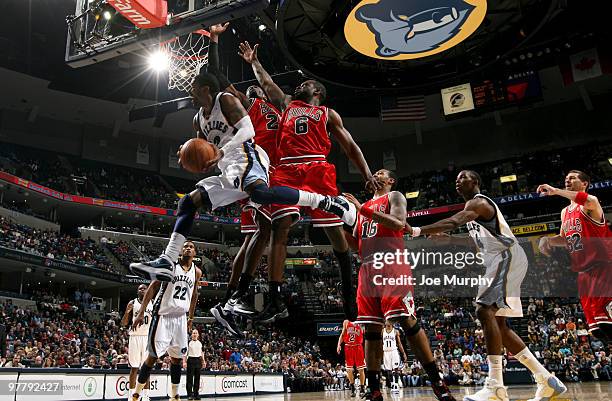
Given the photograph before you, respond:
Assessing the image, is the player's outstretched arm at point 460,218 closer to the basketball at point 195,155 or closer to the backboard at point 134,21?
the basketball at point 195,155

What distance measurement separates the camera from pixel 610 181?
25.2m

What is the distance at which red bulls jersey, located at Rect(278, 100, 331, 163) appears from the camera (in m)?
4.97

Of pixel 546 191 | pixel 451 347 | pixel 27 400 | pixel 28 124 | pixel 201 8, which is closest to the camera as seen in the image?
pixel 546 191

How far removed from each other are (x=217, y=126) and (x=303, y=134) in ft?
2.65

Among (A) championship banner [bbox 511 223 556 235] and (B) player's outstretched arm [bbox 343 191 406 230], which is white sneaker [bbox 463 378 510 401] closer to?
(B) player's outstretched arm [bbox 343 191 406 230]

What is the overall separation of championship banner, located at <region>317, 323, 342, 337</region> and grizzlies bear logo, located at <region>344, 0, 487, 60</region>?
45.5 feet

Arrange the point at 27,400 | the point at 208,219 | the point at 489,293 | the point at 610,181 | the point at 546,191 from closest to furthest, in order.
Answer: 1. the point at 489,293
2. the point at 546,191
3. the point at 27,400
4. the point at 610,181
5. the point at 208,219

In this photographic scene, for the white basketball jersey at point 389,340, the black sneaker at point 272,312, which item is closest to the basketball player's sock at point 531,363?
the black sneaker at point 272,312

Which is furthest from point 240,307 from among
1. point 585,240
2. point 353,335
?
point 353,335

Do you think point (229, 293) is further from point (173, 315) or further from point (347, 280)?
point (173, 315)

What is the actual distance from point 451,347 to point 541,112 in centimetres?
1728

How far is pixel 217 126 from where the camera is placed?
15.4 feet

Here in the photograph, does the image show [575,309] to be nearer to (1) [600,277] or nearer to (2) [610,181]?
(2) [610,181]

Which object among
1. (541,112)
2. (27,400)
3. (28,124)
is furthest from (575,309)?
(28,124)
